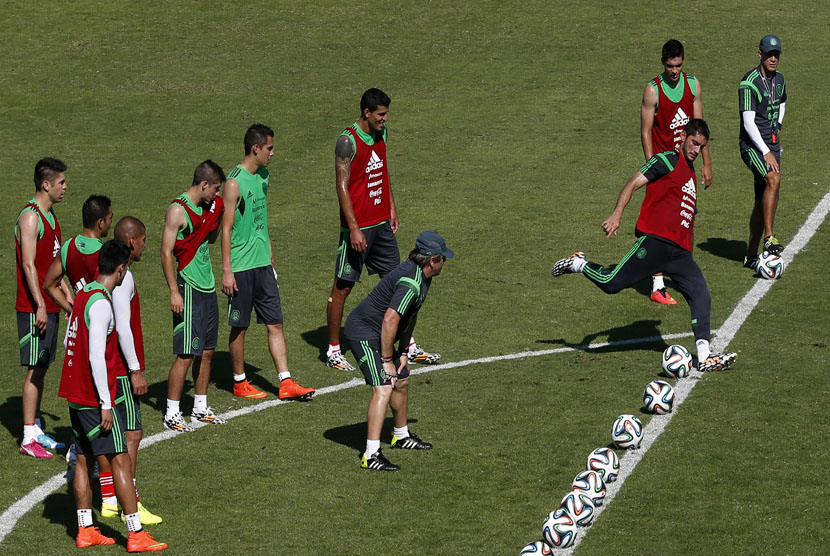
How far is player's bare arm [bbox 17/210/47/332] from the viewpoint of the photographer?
1066 centimetres

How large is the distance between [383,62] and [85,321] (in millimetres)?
19841

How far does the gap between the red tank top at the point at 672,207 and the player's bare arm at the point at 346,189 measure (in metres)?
3.14

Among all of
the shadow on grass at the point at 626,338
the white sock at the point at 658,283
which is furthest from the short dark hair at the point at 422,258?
the white sock at the point at 658,283

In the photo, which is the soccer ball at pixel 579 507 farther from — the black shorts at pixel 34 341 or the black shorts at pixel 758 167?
the black shorts at pixel 758 167

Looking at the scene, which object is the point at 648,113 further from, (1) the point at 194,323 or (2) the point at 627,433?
(1) the point at 194,323

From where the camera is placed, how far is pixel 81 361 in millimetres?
8656

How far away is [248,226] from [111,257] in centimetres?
355

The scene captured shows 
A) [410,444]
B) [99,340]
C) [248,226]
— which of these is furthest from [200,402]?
[99,340]

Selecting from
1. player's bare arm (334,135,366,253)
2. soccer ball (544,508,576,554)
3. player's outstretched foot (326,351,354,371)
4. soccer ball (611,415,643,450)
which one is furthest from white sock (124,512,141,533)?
player's bare arm (334,135,366,253)

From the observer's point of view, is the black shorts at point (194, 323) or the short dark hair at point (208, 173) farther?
the black shorts at point (194, 323)

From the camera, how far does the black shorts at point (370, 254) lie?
43.7 ft

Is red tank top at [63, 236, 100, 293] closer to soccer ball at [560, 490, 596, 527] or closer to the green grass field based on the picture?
the green grass field

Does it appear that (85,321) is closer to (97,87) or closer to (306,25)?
(97,87)

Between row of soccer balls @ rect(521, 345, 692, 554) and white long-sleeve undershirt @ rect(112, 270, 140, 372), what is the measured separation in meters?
3.30
